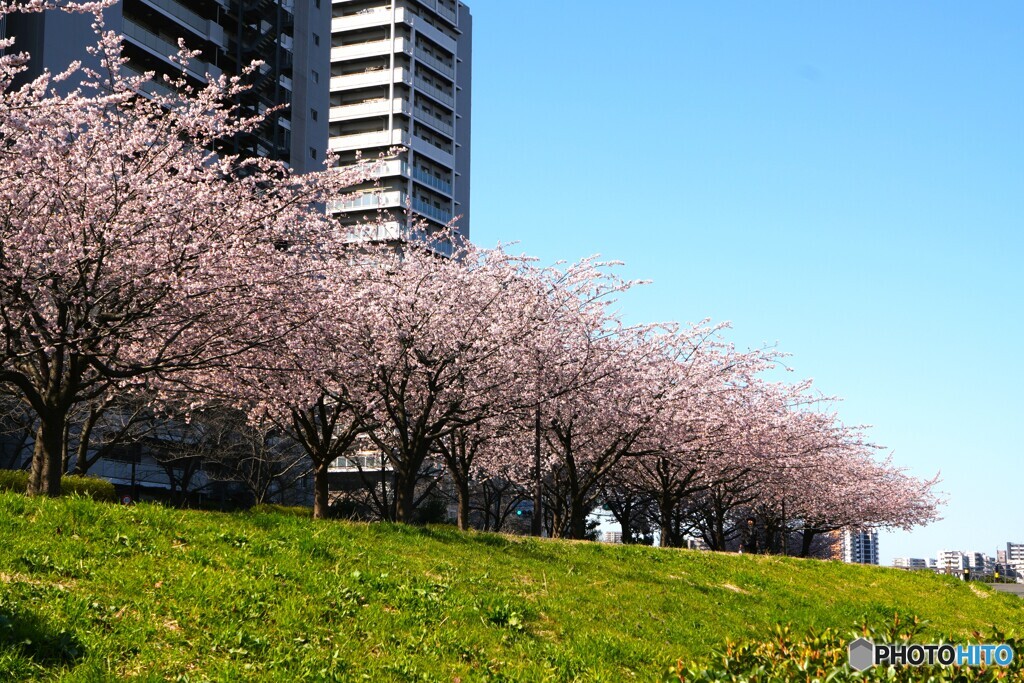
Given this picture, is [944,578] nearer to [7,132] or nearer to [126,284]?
[126,284]

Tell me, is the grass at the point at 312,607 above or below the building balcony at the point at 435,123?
below

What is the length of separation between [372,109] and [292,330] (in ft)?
255

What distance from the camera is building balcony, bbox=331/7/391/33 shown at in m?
96.7

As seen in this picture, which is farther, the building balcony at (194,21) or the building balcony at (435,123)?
the building balcony at (435,123)

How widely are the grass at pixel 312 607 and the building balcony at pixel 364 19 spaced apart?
85857mm

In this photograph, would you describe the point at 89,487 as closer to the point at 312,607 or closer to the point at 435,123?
the point at 312,607

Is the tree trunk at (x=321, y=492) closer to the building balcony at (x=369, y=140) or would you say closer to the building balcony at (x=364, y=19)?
the building balcony at (x=369, y=140)

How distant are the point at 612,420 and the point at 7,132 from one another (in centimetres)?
2003

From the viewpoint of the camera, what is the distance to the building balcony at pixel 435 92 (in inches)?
3842

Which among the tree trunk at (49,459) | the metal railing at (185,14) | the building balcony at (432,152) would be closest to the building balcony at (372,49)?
the building balcony at (432,152)

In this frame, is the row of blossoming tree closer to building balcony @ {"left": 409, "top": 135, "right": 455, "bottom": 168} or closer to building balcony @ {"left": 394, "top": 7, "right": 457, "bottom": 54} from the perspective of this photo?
building balcony @ {"left": 409, "top": 135, "right": 455, "bottom": 168}

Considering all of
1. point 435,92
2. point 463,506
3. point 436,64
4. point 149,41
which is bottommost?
point 463,506

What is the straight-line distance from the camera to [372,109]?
3777 inches

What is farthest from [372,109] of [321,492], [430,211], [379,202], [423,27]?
[321,492]
